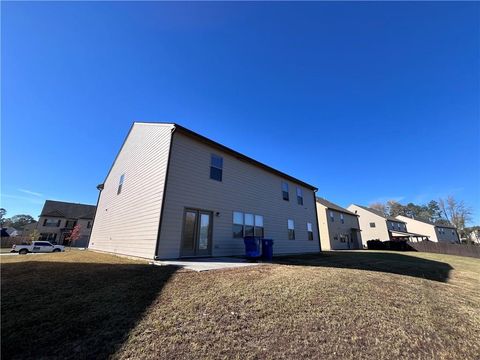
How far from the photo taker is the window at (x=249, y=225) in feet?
37.3

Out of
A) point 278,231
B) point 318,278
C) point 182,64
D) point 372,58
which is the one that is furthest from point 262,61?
point 318,278

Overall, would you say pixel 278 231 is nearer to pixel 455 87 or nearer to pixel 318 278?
pixel 318 278

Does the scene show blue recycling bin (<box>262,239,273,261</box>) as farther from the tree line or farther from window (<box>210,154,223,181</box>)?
the tree line

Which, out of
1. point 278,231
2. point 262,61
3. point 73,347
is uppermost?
point 262,61

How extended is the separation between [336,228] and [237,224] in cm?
2319

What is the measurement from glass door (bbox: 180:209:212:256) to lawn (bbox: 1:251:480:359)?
3389mm

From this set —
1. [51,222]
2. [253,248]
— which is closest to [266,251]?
[253,248]

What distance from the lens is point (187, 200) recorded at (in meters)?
9.00

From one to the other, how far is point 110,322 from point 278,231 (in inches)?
449

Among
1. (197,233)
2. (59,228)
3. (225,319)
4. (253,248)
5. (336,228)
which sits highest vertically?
(336,228)

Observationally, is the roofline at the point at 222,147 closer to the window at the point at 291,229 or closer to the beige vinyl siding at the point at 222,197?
the beige vinyl siding at the point at 222,197

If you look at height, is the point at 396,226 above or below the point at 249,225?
above

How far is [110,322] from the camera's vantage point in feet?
9.86

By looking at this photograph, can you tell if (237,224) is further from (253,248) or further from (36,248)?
(36,248)
